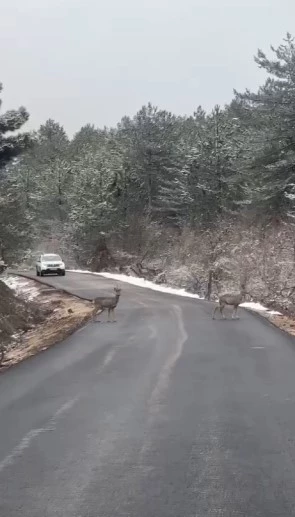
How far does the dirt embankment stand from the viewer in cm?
1429

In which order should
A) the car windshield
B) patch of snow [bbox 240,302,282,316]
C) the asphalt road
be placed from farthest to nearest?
1. the car windshield
2. patch of snow [bbox 240,302,282,316]
3. the asphalt road

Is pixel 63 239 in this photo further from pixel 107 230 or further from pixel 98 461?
pixel 98 461

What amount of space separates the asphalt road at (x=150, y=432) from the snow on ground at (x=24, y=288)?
14832 mm

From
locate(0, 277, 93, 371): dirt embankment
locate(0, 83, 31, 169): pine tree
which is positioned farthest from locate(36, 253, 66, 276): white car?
locate(0, 83, 31, 169): pine tree

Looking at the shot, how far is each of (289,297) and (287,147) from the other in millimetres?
10688

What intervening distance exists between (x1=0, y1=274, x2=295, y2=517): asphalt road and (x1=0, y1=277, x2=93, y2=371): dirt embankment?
236 centimetres

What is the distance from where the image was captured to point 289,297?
2105 cm

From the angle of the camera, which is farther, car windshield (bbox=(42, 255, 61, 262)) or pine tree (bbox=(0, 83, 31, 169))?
car windshield (bbox=(42, 255, 61, 262))

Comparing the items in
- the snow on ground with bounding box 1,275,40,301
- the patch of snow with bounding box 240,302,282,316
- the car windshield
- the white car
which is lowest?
the snow on ground with bounding box 1,275,40,301

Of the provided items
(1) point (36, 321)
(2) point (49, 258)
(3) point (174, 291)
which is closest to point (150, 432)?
(1) point (36, 321)

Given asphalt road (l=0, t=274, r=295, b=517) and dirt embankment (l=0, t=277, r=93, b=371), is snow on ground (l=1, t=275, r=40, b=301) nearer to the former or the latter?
dirt embankment (l=0, t=277, r=93, b=371)

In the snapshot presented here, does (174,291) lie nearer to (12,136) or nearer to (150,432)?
(12,136)

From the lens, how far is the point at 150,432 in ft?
19.7

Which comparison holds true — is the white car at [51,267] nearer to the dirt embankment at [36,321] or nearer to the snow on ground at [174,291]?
the snow on ground at [174,291]
